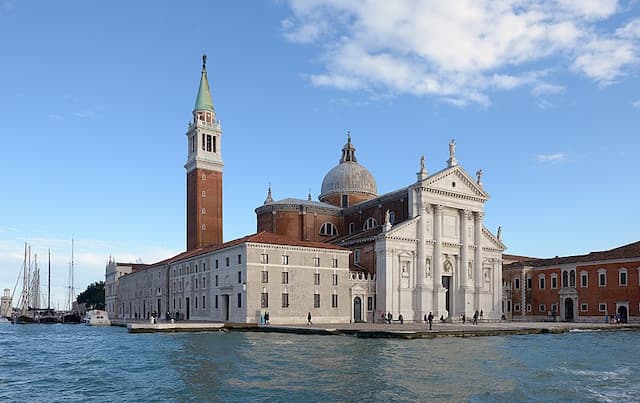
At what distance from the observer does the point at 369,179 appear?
69.5 meters

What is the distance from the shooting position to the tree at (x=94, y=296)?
105 metres

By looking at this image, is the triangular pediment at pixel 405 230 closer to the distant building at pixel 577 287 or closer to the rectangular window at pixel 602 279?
the distant building at pixel 577 287

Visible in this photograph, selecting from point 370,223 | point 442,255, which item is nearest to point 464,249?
point 442,255

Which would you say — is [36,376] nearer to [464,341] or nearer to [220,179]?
[464,341]

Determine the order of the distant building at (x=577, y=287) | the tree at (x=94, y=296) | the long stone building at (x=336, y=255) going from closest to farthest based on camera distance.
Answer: the long stone building at (x=336, y=255) < the distant building at (x=577, y=287) < the tree at (x=94, y=296)

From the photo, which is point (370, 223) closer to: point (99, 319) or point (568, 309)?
point (568, 309)

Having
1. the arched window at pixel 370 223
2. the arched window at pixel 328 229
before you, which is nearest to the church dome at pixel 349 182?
the arched window at pixel 328 229

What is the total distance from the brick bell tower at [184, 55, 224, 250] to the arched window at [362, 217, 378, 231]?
46.2ft

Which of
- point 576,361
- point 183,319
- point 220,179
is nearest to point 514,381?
point 576,361

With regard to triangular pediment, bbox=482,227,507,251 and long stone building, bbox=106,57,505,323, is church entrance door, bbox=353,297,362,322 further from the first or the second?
triangular pediment, bbox=482,227,507,251

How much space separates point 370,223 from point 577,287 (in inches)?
705

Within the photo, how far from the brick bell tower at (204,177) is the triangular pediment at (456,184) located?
21.4m

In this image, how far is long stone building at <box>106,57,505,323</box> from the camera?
46688mm

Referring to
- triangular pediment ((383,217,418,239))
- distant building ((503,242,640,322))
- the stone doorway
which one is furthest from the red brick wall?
the stone doorway
